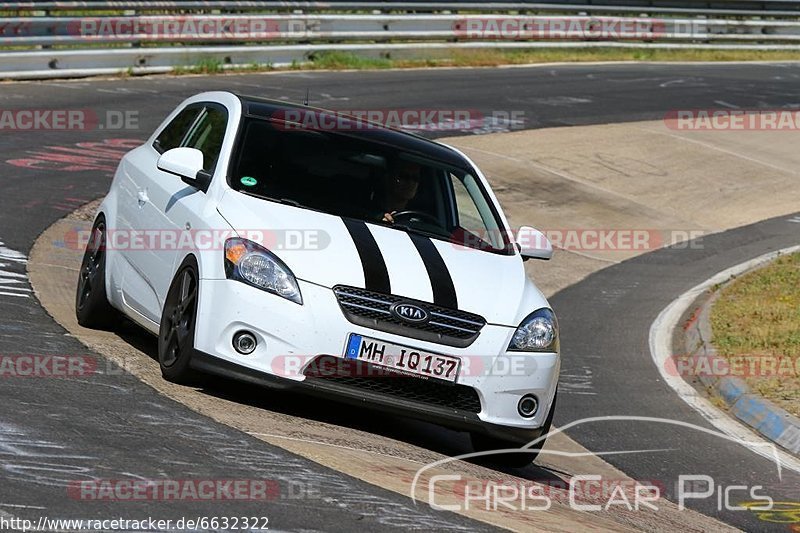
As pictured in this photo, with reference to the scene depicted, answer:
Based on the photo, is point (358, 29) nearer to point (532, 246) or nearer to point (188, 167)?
point (532, 246)

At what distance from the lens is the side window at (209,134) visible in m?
7.98

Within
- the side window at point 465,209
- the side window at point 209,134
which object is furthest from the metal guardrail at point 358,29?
the side window at point 465,209

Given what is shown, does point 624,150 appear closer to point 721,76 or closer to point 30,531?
point 721,76

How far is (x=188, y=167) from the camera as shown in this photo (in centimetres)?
764

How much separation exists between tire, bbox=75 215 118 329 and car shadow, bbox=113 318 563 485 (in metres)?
0.52

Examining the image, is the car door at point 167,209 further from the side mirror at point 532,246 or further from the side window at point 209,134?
the side mirror at point 532,246

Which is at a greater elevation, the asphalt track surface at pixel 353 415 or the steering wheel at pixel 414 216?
the steering wheel at pixel 414 216

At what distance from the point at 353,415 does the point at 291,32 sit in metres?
18.4

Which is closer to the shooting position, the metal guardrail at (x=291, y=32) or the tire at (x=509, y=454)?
the tire at (x=509, y=454)
